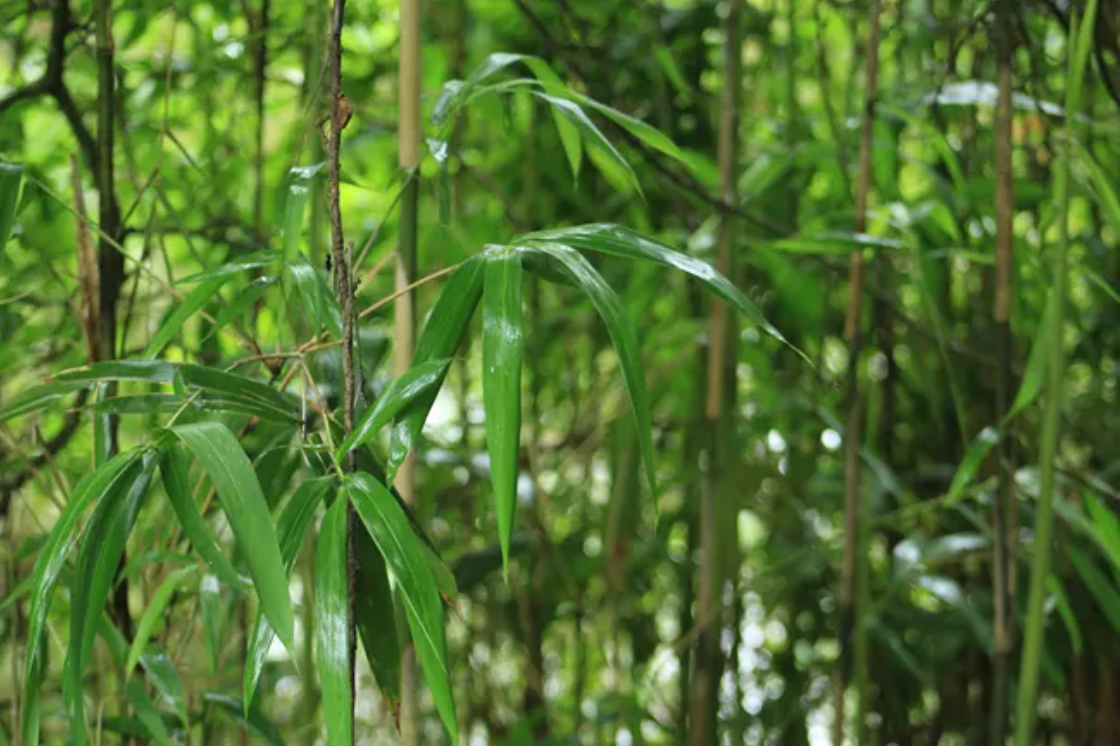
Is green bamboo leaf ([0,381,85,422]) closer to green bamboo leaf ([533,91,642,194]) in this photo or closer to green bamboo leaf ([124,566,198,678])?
green bamboo leaf ([124,566,198,678])

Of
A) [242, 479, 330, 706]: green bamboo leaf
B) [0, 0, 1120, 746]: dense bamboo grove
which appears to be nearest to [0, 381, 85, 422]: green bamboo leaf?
[0, 0, 1120, 746]: dense bamboo grove

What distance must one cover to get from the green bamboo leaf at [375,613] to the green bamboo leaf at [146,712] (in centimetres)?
17

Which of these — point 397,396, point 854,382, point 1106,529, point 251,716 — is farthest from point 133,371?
point 1106,529

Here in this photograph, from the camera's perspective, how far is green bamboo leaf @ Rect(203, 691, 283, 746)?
2.18 ft

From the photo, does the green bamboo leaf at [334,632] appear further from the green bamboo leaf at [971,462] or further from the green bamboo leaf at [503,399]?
the green bamboo leaf at [971,462]

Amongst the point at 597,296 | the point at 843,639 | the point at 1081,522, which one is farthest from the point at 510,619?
the point at 597,296

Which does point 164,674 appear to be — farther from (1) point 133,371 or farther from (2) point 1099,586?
(2) point 1099,586

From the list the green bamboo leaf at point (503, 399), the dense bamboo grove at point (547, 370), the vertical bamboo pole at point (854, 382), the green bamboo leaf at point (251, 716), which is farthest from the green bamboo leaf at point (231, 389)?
the vertical bamboo pole at point (854, 382)

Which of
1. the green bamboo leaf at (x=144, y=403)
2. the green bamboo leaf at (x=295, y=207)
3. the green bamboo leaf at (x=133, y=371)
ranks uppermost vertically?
the green bamboo leaf at (x=295, y=207)

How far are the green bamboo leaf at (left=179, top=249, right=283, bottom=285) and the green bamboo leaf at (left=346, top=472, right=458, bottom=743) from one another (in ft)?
0.41

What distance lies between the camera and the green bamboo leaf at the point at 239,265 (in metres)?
0.52

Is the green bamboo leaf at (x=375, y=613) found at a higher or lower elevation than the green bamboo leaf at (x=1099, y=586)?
higher

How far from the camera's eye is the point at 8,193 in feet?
1.86

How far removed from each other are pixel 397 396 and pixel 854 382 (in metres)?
0.42
